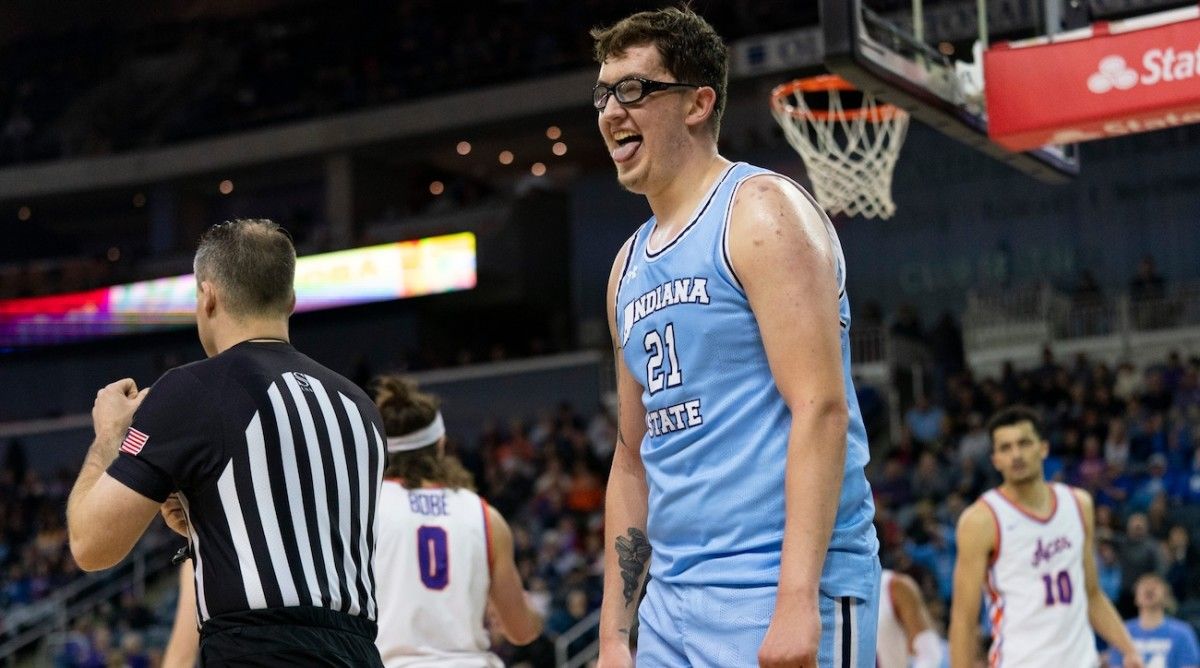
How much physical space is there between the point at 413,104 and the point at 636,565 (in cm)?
2392

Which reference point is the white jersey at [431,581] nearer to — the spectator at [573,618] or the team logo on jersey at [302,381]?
the team logo on jersey at [302,381]

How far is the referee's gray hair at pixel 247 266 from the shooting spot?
3908mm

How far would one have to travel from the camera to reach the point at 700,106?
353cm

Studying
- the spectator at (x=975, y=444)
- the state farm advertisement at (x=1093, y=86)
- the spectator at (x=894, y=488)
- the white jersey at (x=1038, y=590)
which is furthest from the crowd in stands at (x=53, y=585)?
the state farm advertisement at (x=1093, y=86)

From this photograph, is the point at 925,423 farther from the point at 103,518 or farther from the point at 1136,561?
the point at 103,518

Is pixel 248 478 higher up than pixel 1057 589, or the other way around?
pixel 248 478

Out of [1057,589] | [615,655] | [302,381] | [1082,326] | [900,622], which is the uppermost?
[302,381]

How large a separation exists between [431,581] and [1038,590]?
117 inches

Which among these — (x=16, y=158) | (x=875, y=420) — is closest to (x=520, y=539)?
(x=875, y=420)

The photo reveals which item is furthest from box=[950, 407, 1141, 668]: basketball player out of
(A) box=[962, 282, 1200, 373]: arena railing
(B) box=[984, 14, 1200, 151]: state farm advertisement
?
(A) box=[962, 282, 1200, 373]: arena railing

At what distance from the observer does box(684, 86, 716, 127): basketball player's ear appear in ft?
11.6

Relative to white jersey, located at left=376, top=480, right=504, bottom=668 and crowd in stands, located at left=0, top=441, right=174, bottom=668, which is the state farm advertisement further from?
crowd in stands, located at left=0, top=441, right=174, bottom=668

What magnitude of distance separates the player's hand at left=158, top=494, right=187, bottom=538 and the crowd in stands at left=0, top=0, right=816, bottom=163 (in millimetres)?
21056

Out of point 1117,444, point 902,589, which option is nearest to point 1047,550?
point 902,589
